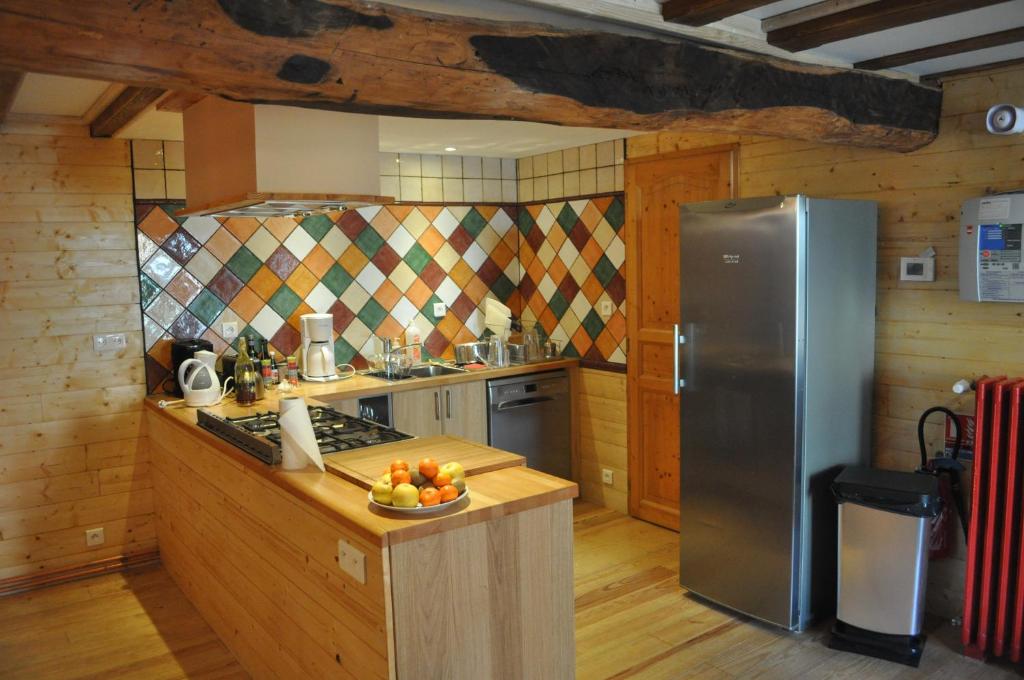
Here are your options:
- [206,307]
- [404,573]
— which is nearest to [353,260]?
[206,307]

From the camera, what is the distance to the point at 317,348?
4535mm

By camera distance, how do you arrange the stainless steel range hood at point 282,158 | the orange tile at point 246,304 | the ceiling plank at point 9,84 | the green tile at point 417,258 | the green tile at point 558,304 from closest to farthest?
the ceiling plank at point 9,84 → the stainless steel range hood at point 282,158 → the orange tile at point 246,304 → the green tile at point 417,258 → the green tile at point 558,304

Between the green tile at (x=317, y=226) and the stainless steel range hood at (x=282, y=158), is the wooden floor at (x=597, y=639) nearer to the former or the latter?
the stainless steel range hood at (x=282, y=158)

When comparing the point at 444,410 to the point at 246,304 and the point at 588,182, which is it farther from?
the point at 588,182

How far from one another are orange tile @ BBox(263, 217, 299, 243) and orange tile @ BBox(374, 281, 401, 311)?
25.8 inches

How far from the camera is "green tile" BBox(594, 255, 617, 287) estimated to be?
4875mm

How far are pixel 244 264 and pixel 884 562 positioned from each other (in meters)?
3.51

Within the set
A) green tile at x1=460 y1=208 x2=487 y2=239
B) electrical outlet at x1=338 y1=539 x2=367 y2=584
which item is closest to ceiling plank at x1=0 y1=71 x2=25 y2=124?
electrical outlet at x1=338 y1=539 x2=367 y2=584

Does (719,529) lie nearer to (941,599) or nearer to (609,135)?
(941,599)

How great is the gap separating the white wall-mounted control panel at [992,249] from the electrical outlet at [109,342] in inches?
156

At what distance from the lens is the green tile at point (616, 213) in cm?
477

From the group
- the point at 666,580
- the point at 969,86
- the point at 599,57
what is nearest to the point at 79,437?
the point at 666,580

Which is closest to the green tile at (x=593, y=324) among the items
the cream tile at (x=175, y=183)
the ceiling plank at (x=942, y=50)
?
the ceiling plank at (x=942, y=50)

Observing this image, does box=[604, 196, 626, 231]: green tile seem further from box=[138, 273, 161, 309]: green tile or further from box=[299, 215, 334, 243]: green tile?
box=[138, 273, 161, 309]: green tile
